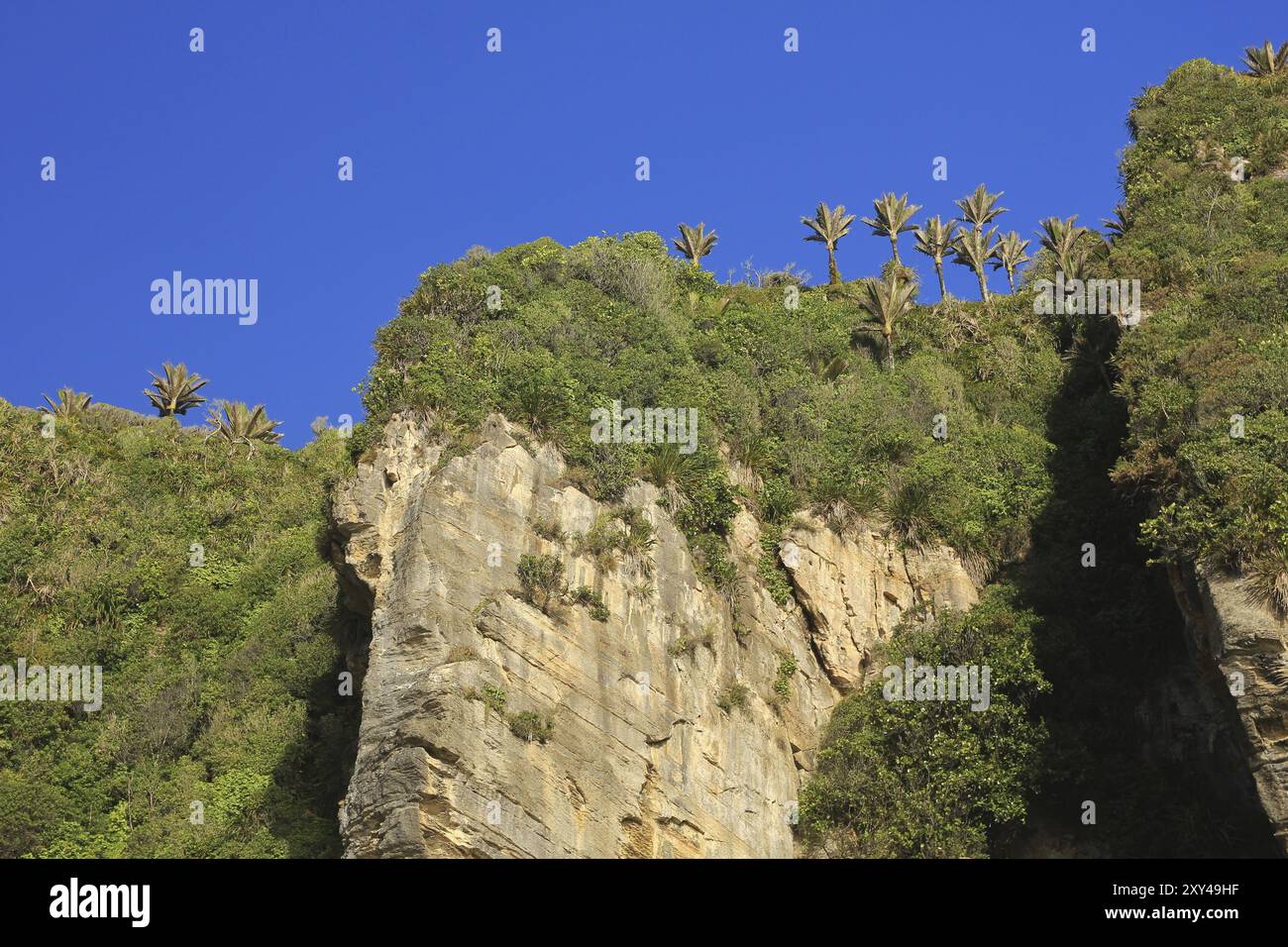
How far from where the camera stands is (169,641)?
42906mm

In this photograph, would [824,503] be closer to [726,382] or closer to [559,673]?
[726,382]

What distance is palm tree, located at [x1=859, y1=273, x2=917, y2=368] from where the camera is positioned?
46.8 metres

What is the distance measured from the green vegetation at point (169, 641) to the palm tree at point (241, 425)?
0.86m

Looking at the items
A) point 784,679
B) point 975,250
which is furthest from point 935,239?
point 784,679

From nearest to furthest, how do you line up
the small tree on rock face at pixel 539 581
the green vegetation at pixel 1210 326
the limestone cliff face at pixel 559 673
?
1. the limestone cliff face at pixel 559 673
2. the green vegetation at pixel 1210 326
3. the small tree on rock face at pixel 539 581

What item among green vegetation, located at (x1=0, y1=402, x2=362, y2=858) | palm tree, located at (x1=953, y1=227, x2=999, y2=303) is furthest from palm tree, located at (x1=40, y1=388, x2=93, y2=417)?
palm tree, located at (x1=953, y1=227, x2=999, y2=303)

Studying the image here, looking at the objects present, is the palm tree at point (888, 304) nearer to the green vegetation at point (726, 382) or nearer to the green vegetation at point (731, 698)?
the green vegetation at point (726, 382)

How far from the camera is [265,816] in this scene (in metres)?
36.6

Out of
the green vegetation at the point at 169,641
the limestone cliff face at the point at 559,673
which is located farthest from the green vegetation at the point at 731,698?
the green vegetation at the point at 169,641

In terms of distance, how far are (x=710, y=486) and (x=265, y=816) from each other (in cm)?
1152

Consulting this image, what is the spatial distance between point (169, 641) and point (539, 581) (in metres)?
14.8

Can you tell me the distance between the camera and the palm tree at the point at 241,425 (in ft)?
174

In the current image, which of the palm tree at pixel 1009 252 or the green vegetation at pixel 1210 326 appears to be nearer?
the green vegetation at pixel 1210 326

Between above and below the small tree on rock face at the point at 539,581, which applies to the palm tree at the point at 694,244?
above
